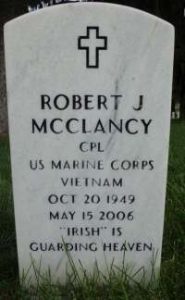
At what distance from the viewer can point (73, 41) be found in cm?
275

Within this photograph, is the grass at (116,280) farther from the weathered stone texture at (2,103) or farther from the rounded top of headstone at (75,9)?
the weathered stone texture at (2,103)

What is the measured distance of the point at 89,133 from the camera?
286cm

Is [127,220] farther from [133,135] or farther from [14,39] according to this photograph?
[14,39]

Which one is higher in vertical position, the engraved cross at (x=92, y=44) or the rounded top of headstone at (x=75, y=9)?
the rounded top of headstone at (x=75, y=9)

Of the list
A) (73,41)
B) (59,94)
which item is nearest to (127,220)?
(59,94)

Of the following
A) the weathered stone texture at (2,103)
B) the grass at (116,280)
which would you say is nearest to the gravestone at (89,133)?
the grass at (116,280)

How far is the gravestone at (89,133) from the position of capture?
2746 millimetres

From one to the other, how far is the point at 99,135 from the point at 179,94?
16.8 metres

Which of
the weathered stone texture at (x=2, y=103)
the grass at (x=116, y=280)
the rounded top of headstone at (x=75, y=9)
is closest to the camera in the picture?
the rounded top of headstone at (x=75, y=9)

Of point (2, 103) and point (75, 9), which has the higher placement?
point (75, 9)

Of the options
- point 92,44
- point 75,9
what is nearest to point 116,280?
point 92,44

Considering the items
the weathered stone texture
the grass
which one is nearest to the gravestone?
the grass

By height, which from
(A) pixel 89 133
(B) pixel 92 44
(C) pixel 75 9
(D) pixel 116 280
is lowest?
(D) pixel 116 280

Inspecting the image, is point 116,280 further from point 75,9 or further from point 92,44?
point 75,9
